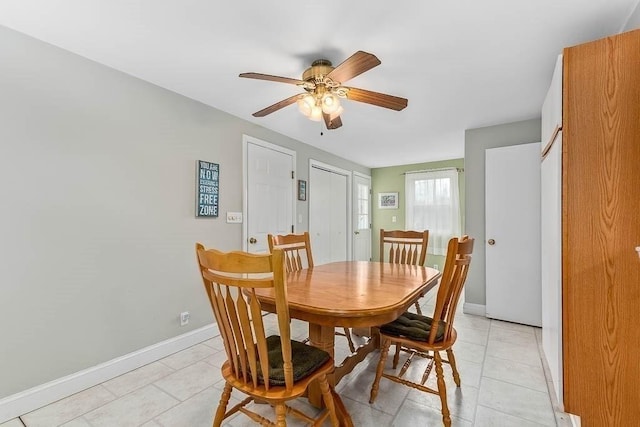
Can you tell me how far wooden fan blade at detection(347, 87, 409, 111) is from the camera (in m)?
1.75

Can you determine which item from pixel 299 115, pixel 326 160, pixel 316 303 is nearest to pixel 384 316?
pixel 316 303

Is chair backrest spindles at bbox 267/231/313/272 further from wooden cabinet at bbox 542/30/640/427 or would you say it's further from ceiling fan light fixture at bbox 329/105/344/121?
wooden cabinet at bbox 542/30/640/427

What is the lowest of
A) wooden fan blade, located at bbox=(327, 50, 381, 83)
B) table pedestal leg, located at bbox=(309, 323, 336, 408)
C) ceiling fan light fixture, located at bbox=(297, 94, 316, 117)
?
table pedestal leg, located at bbox=(309, 323, 336, 408)

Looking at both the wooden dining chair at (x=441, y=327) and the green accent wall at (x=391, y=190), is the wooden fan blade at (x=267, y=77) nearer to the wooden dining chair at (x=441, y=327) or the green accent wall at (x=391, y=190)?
the wooden dining chair at (x=441, y=327)

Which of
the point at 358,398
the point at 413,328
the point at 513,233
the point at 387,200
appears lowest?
the point at 358,398

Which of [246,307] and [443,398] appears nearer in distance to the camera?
[246,307]

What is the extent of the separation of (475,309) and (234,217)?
2888 mm

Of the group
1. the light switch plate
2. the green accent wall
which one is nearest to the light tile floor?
the light switch plate

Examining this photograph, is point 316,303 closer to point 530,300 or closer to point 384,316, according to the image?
point 384,316

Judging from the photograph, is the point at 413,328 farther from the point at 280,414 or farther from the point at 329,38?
the point at 329,38

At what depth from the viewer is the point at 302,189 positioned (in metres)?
3.86

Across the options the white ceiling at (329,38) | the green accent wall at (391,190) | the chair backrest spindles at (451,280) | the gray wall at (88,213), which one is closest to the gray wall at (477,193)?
the white ceiling at (329,38)

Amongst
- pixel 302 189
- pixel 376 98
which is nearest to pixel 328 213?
pixel 302 189

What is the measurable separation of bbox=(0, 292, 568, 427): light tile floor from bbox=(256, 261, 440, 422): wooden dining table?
26 cm
